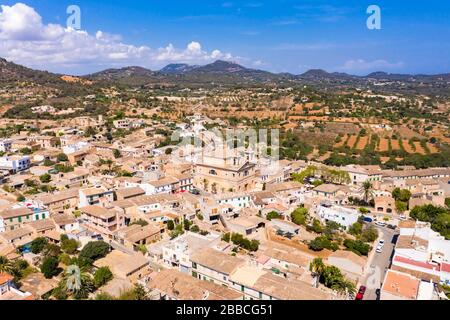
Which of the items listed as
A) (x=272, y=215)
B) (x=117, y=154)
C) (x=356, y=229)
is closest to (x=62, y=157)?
(x=117, y=154)

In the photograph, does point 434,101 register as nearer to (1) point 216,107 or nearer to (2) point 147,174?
(1) point 216,107

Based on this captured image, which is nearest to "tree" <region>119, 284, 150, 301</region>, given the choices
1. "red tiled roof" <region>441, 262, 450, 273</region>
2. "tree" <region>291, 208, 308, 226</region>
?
"tree" <region>291, 208, 308, 226</region>

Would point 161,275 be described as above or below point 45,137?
below

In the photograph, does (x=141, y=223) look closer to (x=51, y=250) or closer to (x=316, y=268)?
(x=51, y=250)

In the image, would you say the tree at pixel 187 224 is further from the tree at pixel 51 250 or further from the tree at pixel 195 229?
the tree at pixel 51 250

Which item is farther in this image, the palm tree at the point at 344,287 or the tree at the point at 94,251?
the tree at the point at 94,251

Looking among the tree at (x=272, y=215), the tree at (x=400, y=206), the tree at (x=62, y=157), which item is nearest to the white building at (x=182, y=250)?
the tree at (x=272, y=215)

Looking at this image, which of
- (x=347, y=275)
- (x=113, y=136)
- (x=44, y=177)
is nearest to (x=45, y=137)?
(x=113, y=136)
